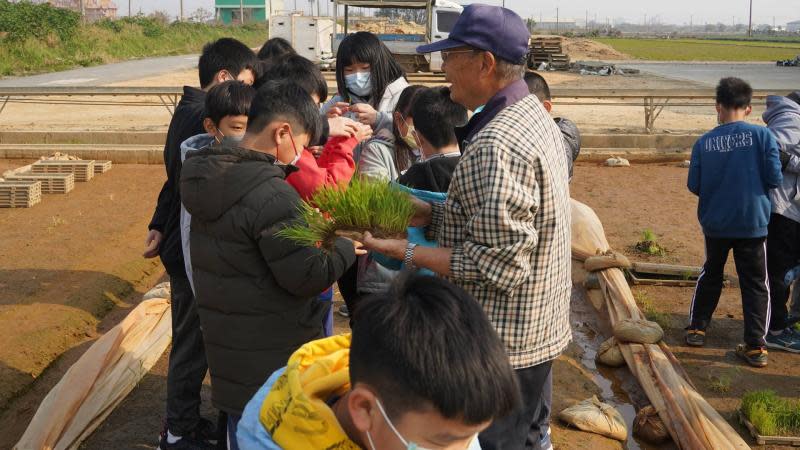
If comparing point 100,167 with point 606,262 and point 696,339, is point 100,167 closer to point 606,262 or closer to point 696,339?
point 606,262

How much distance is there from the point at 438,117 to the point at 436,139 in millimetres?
86

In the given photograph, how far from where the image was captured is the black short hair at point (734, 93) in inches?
205

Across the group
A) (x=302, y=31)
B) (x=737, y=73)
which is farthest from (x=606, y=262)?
(x=737, y=73)

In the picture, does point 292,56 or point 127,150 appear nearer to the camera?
point 292,56

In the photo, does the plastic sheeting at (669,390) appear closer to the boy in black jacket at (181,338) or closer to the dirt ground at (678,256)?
the dirt ground at (678,256)

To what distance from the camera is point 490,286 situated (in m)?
2.47

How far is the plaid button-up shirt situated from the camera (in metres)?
2.38

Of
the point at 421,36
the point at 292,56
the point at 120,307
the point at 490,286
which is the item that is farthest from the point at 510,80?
the point at 421,36

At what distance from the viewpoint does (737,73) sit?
32.5m

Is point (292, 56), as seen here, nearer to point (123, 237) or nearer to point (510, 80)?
point (510, 80)

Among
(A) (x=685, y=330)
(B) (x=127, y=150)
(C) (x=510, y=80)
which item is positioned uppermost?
(C) (x=510, y=80)

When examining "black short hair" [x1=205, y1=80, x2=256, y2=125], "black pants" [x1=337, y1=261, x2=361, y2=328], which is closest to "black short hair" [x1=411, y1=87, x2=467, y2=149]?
"black short hair" [x1=205, y1=80, x2=256, y2=125]

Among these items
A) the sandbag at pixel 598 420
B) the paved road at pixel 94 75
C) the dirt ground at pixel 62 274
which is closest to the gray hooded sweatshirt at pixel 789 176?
the sandbag at pixel 598 420

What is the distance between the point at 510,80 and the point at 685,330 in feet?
12.9
